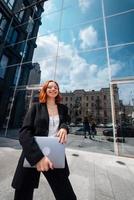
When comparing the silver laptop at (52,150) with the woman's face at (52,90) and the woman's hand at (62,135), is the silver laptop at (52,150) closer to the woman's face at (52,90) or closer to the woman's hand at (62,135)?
the woman's hand at (62,135)

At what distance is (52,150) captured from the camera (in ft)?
3.41

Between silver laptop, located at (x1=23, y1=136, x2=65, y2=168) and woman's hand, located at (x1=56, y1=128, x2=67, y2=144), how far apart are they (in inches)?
1.7

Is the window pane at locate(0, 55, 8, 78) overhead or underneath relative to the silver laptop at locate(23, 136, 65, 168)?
overhead

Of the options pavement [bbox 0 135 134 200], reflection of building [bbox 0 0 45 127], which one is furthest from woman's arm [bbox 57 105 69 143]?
reflection of building [bbox 0 0 45 127]

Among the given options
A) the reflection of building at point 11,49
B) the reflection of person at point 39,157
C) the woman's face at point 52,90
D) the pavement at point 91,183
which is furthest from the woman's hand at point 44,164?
the reflection of building at point 11,49

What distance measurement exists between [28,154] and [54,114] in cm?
44

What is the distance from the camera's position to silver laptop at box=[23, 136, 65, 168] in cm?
102

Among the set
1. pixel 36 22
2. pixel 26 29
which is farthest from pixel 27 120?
pixel 36 22

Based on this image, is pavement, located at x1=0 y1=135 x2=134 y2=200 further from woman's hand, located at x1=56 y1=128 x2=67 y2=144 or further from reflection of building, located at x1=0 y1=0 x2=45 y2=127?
reflection of building, located at x1=0 y1=0 x2=45 y2=127

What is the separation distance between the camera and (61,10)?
8.41 m

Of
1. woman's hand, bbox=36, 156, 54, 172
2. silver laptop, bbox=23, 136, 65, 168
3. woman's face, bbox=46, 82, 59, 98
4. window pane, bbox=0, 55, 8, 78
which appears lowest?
woman's hand, bbox=36, 156, 54, 172

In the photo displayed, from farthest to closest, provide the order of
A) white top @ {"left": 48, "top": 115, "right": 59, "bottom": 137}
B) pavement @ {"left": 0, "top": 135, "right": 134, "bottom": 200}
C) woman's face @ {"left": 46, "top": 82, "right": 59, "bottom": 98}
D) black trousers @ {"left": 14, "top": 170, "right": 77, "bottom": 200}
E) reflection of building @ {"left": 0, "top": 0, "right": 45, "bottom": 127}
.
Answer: reflection of building @ {"left": 0, "top": 0, "right": 45, "bottom": 127}, pavement @ {"left": 0, "top": 135, "right": 134, "bottom": 200}, woman's face @ {"left": 46, "top": 82, "right": 59, "bottom": 98}, white top @ {"left": 48, "top": 115, "right": 59, "bottom": 137}, black trousers @ {"left": 14, "top": 170, "right": 77, "bottom": 200}

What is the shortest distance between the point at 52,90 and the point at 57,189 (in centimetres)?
88

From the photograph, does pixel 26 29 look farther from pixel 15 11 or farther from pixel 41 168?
pixel 41 168
